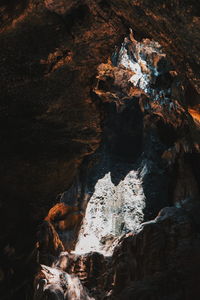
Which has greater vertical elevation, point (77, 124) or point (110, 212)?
point (110, 212)

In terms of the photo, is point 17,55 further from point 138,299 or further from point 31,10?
point 138,299

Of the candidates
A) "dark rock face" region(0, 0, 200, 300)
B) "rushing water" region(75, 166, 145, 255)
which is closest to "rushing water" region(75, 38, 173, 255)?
"rushing water" region(75, 166, 145, 255)

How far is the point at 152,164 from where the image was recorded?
12.9 metres

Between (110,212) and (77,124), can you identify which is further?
(110,212)

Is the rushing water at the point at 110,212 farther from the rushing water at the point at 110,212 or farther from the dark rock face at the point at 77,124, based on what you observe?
the dark rock face at the point at 77,124

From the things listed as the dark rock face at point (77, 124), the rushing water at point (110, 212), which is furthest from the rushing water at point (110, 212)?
the dark rock face at point (77, 124)

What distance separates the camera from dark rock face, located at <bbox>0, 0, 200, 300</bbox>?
11.8ft

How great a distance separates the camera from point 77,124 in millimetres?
5523

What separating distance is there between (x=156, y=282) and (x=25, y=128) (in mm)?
3411

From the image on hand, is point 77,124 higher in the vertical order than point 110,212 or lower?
lower

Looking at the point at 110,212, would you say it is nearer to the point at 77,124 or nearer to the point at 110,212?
the point at 110,212

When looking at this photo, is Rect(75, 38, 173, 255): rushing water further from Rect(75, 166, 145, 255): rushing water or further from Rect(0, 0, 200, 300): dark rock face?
Rect(0, 0, 200, 300): dark rock face

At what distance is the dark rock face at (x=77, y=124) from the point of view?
359 cm

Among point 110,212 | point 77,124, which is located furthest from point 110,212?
point 77,124
